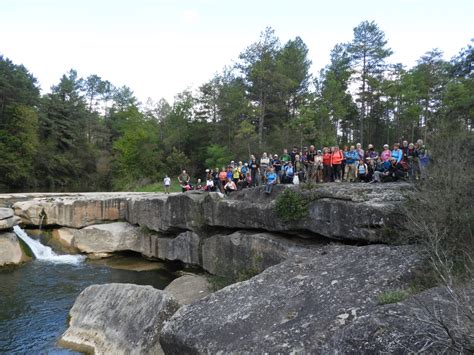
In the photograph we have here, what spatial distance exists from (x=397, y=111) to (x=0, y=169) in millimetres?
47882

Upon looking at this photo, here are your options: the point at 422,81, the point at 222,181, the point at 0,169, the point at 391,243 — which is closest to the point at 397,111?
the point at 422,81

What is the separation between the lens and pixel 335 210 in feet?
39.6

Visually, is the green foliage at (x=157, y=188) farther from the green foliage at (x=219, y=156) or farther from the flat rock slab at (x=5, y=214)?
the flat rock slab at (x=5, y=214)

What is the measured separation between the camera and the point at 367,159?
1540 centimetres

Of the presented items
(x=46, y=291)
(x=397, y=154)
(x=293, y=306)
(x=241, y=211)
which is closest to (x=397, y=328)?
(x=293, y=306)

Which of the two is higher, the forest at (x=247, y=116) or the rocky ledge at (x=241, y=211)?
the forest at (x=247, y=116)

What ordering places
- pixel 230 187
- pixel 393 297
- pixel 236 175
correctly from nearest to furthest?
pixel 393 297
pixel 230 187
pixel 236 175

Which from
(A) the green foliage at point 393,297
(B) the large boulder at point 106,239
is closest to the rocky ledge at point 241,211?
(B) the large boulder at point 106,239

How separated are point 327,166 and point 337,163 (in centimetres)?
52

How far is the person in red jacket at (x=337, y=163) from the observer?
16.0 m

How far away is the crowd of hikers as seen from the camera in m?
13.7

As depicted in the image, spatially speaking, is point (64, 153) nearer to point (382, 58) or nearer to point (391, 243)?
point (382, 58)

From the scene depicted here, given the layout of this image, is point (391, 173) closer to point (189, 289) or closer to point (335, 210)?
point (335, 210)

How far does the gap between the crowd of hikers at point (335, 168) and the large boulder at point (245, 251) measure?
2159 millimetres
